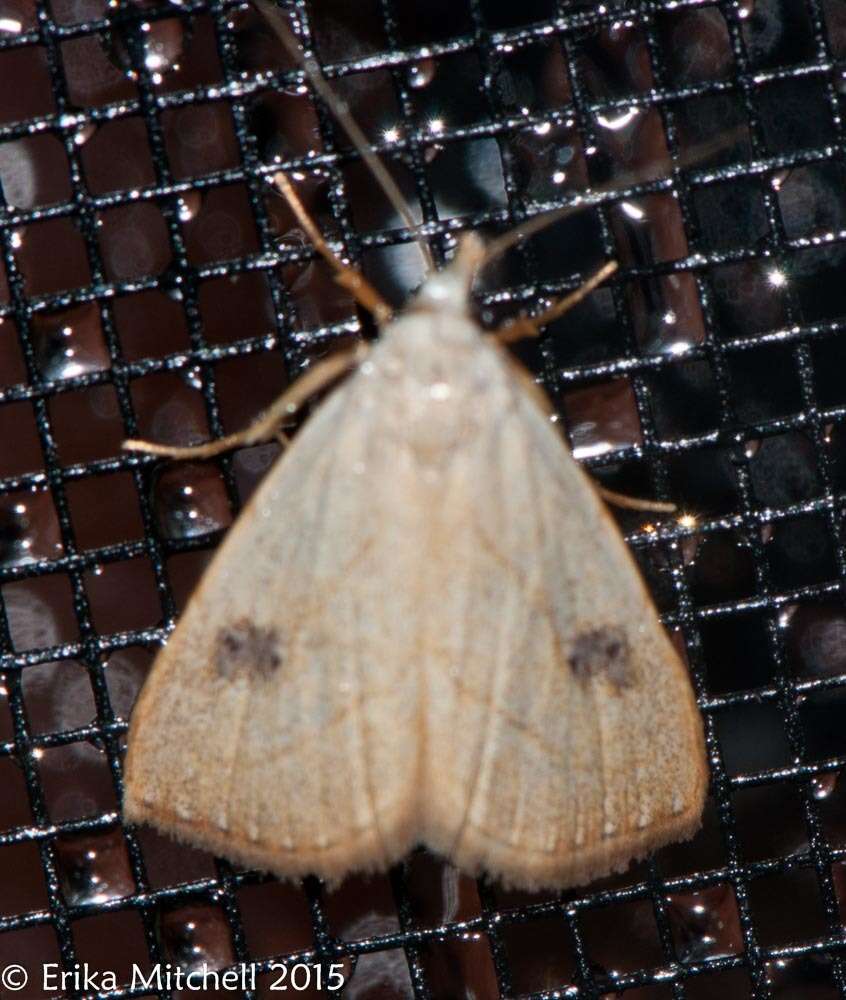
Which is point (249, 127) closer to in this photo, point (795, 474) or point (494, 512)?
point (494, 512)

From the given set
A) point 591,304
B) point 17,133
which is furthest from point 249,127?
point 591,304

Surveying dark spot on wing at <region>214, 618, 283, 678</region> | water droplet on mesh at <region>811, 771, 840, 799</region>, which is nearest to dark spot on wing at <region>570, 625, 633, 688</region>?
dark spot on wing at <region>214, 618, 283, 678</region>

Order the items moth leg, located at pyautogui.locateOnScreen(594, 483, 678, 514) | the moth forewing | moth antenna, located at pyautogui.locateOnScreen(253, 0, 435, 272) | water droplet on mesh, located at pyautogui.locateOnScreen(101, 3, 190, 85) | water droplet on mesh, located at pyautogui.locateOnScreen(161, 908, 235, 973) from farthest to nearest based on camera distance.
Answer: water droplet on mesh, located at pyautogui.locateOnScreen(161, 908, 235, 973) → moth leg, located at pyautogui.locateOnScreen(594, 483, 678, 514) → water droplet on mesh, located at pyautogui.locateOnScreen(101, 3, 190, 85) → moth antenna, located at pyautogui.locateOnScreen(253, 0, 435, 272) → the moth forewing

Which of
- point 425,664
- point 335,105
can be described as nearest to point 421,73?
point 335,105

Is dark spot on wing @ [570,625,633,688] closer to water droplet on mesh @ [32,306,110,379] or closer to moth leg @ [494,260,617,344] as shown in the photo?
moth leg @ [494,260,617,344]

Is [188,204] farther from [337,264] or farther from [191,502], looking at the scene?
[191,502]

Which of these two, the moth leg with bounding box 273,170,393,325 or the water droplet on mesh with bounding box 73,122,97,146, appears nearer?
the moth leg with bounding box 273,170,393,325

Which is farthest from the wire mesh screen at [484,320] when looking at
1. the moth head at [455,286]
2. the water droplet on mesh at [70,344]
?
the moth head at [455,286]
